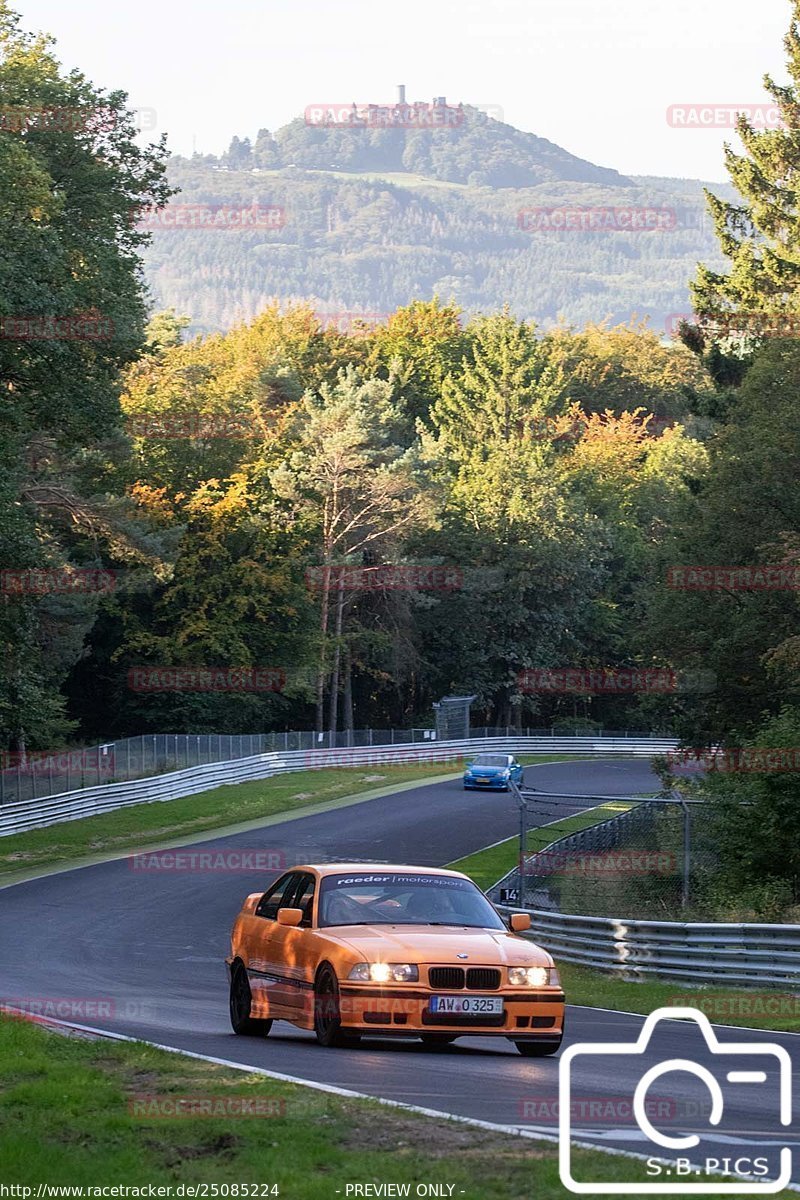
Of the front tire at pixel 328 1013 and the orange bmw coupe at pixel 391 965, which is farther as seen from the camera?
the front tire at pixel 328 1013

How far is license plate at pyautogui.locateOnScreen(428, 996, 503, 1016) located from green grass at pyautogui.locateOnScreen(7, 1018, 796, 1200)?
86.2 inches

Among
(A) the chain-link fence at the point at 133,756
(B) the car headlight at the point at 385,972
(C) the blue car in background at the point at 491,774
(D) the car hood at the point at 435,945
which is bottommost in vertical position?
(C) the blue car in background at the point at 491,774

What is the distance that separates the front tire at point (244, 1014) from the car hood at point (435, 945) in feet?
4.16

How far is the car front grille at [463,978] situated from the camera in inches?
500

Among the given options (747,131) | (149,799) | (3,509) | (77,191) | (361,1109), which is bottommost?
(149,799)

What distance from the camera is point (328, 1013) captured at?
13.0 m

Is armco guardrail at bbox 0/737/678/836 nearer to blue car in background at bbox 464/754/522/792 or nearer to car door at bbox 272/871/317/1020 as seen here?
blue car in background at bbox 464/754/522/792

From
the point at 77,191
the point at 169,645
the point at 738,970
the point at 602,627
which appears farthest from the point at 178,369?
the point at 738,970

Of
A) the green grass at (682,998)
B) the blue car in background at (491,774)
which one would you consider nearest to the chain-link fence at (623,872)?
the green grass at (682,998)

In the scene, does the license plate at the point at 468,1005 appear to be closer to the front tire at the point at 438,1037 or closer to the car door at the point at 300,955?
the front tire at the point at 438,1037

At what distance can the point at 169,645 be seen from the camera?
238ft

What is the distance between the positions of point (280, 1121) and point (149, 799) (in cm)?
4550

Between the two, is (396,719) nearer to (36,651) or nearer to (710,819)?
(36,651)

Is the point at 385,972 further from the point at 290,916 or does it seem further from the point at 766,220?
the point at 766,220
